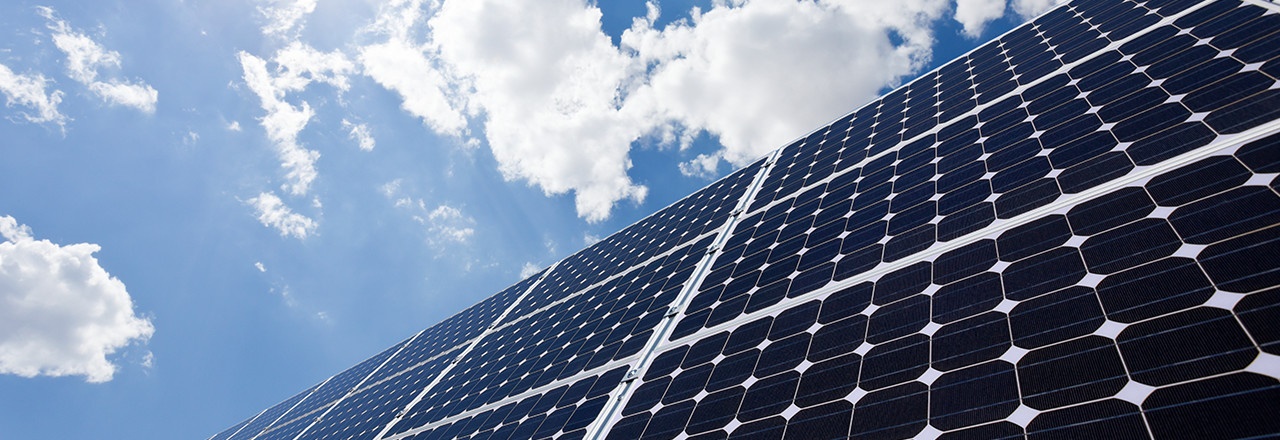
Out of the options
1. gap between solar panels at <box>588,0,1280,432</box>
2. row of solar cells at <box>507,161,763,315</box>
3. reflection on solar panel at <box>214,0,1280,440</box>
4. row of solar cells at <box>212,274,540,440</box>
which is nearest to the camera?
reflection on solar panel at <box>214,0,1280,440</box>

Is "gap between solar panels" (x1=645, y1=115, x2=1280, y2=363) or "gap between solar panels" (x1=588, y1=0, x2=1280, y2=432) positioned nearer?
"gap between solar panels" (x1=645, y1=115, x2=1280, y2=363)

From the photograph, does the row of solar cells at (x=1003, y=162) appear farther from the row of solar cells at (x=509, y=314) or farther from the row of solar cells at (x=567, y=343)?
the row of solar cells at (x=509, y=314)

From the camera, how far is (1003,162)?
1369 centimetres

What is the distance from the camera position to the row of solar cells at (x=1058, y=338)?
6.61 m

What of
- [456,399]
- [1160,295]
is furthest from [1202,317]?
[456,399]

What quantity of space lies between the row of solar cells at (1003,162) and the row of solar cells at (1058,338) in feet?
4.05

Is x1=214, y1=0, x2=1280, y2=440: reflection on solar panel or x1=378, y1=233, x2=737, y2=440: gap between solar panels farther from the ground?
x1=378, y1=233, x2=737, y2=440: gap between solar panels

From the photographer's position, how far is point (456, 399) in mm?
23062

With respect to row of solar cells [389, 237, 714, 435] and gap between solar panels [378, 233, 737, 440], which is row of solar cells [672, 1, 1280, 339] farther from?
gap between solar panels [378, 233, 737, 440]

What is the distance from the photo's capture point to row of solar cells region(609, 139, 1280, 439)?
260 inches

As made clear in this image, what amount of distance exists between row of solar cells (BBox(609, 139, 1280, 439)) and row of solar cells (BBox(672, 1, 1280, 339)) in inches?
48.6

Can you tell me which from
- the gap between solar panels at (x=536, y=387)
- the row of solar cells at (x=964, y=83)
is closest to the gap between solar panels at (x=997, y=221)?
the row of solar cells at (x=964, y=83)

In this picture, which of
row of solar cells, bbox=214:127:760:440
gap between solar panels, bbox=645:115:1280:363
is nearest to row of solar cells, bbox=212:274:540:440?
row of solar cells, bbox=214:127:760:440

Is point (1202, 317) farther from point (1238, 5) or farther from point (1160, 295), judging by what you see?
point (1238, 5)
